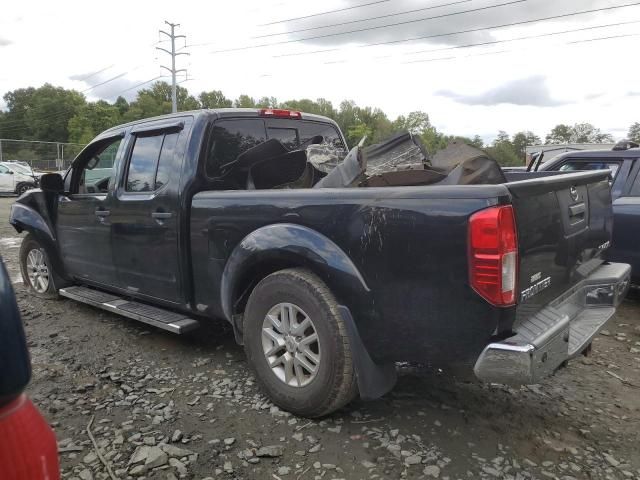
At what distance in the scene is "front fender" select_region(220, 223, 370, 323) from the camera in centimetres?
276

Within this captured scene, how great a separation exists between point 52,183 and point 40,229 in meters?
0.60

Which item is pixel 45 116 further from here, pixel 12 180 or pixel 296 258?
pixel 296 258

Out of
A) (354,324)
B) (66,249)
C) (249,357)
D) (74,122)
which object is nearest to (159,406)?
(249,357)

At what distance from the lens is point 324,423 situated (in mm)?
3035

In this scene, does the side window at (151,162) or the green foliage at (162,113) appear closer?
the side window at (151,162)

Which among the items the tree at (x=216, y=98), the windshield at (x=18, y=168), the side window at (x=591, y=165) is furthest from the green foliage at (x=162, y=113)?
the side window at (x=591, y=165)

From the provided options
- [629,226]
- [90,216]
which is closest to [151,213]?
[90,216]

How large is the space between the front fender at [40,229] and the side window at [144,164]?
1.65 meters

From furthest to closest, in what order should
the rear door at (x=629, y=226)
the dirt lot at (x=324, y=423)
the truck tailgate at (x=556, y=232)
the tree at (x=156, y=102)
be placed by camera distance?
the tree at (x=156, y=102)
the rear door at (x=629, y=226)
the dirt lot at (x=324, y=423)
the truck tailgate at (x=556, y=232)

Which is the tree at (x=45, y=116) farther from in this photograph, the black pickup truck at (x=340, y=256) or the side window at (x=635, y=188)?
the side window at (x=635, y=188)

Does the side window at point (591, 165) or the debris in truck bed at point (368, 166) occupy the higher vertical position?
the debris in truck bed at point (368, 166)

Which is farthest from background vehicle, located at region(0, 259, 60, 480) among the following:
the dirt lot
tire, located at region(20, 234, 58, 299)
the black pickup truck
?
tire, located at region(20, 234, 58, 299)

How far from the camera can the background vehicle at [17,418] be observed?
104 centimetres

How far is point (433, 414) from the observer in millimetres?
3113
